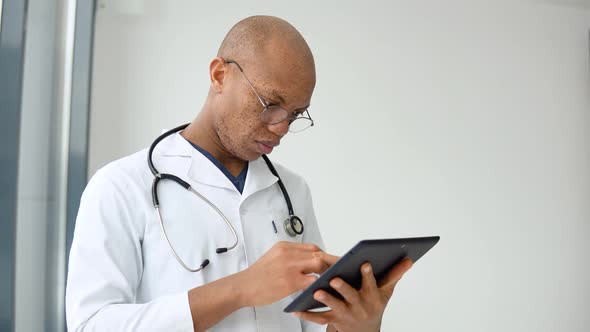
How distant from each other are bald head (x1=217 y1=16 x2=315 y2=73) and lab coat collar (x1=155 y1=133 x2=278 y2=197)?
0.19 meters

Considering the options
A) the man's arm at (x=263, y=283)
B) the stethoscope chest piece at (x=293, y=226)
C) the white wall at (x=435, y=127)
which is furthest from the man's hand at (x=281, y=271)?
the white wall at (x=435, y=127)

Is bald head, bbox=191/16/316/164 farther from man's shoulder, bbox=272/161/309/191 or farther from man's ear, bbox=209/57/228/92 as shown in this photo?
man's shoulder, bbox=272/161/309/191

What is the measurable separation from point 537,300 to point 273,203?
72.7 inches

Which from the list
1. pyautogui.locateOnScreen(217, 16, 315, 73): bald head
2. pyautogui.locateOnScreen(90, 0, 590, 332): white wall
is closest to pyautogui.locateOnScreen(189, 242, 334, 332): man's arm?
pyautogui.locateOnScreen(217, 16, 315, 73): bald head

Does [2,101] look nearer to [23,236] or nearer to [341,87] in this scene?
[23,236]

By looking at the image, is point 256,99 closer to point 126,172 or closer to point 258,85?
point 258,85

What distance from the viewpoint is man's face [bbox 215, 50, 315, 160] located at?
1.00 m

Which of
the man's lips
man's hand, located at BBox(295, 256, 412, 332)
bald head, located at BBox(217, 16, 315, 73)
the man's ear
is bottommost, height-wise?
man's hand, located at BBox(295, 256, 412, 332)

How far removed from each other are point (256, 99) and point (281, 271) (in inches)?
13.2

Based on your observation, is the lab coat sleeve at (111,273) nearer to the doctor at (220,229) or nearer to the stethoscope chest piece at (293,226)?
the doctor at (220,229)

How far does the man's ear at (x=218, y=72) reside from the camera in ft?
3.47

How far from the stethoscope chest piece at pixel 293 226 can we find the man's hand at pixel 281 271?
0.76 ft

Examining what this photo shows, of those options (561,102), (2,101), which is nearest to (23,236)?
(2,101)

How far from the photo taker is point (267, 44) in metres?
1.02
